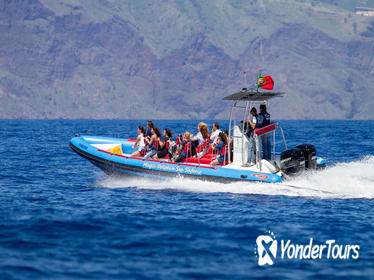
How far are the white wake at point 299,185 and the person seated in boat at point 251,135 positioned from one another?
82 cm

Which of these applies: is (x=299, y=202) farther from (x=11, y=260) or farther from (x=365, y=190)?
(x=11, y=260)

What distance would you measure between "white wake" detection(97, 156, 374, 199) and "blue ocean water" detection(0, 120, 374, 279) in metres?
0.03

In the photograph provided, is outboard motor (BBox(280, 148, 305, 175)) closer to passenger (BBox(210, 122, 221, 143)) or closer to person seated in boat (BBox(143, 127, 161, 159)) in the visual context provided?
passenger (BBox(210, 122, 221, 143))

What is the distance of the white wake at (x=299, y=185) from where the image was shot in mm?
14633

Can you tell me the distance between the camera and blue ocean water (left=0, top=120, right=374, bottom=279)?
8758mm

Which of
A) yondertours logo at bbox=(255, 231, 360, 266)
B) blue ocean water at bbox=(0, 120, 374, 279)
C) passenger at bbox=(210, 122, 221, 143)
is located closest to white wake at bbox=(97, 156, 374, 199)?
blue ocean water at bbox=(0, 120, 374, 279)

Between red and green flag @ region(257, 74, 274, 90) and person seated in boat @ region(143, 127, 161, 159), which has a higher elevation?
red and green flag @ region(257, 74, 274, 90)

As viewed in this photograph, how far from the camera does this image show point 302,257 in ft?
30.7

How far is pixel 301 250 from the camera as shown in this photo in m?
9.67

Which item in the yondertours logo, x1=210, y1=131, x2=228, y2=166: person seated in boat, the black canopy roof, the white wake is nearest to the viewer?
the yondertours logo

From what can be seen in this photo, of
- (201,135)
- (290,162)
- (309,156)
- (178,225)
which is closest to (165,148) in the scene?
(201,135)

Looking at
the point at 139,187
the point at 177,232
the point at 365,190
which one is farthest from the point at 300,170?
the point at 177,232

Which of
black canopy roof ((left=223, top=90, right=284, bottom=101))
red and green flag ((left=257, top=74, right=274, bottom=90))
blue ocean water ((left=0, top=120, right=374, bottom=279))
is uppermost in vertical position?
red and green flag ((left=257, top=74, right=274, bottom=90))

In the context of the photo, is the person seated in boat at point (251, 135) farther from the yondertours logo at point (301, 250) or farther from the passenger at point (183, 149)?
the yondertours logo at point (301, 250)
